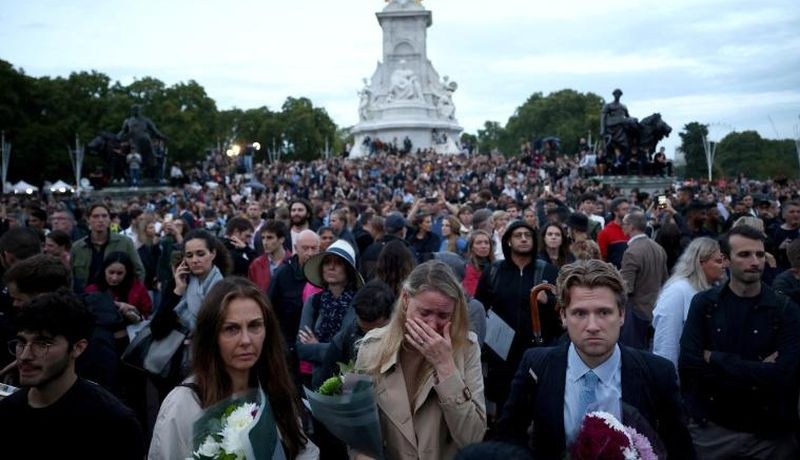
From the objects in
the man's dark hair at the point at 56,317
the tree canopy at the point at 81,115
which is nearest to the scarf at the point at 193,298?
the man's dark hair at the point at 56,317

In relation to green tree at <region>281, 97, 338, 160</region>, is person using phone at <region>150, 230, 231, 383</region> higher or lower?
lower

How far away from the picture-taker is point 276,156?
87875 millimetres

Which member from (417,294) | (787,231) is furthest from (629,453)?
(787,231)

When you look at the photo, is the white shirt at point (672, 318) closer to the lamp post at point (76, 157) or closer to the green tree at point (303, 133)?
the lamp post at point (76, 157)

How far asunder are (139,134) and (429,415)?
88.4 ft

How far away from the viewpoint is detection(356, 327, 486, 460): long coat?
303 cm

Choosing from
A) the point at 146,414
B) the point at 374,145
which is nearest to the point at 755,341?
the point at 146,414

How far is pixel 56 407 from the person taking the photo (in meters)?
2.85

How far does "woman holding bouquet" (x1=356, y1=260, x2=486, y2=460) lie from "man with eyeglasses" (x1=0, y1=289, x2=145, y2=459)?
997mm

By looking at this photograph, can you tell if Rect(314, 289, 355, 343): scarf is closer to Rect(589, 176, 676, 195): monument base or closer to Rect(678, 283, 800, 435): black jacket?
Rect(678, 283, 800, 435): black jacket

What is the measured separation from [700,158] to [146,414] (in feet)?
214

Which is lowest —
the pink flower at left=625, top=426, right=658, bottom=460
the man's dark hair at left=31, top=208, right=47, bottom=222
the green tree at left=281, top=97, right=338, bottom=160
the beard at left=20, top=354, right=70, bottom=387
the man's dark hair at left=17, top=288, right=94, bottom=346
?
the pink flower at left=625, top=426, right=658, bottom=460

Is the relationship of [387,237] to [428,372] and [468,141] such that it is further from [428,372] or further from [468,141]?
[468,141]

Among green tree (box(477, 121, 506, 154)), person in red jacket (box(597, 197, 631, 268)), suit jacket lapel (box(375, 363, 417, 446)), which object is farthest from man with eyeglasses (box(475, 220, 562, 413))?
green tree (box(477, 121, 506, 154))
